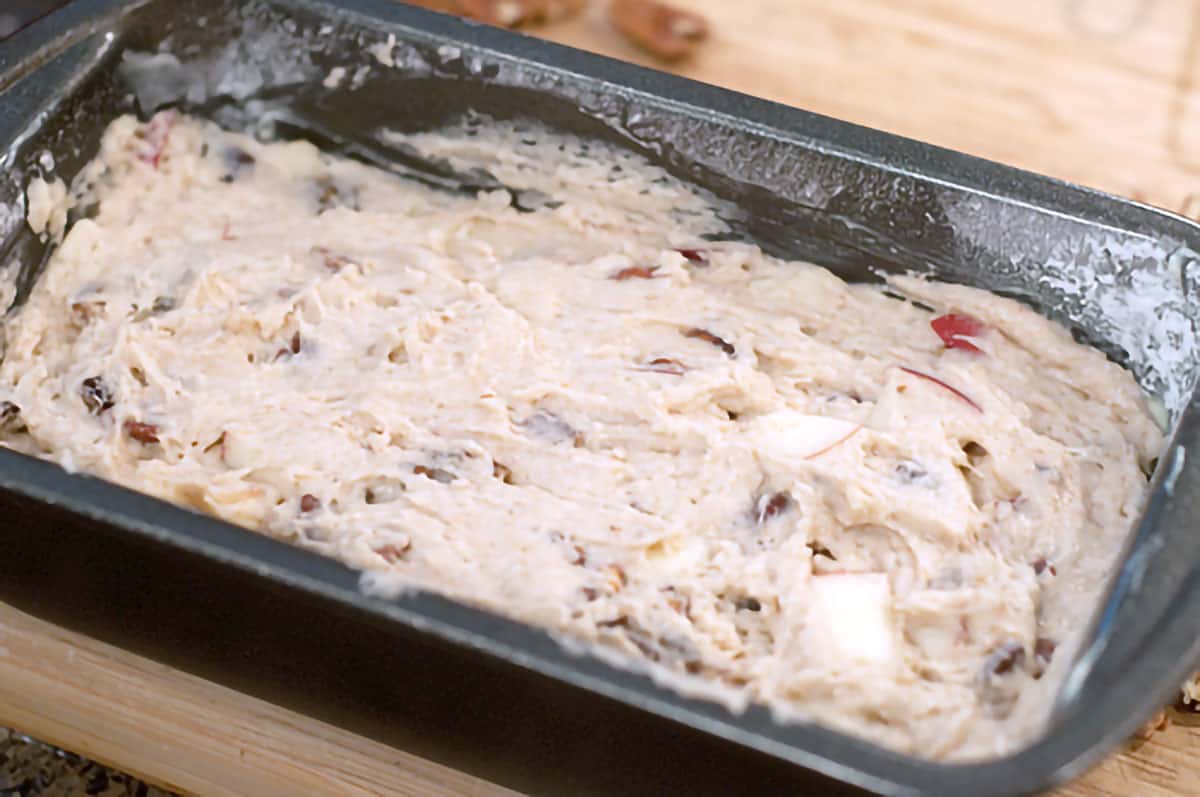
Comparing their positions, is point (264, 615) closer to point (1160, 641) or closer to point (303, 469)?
point (303, 469)

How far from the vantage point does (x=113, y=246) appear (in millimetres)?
1581

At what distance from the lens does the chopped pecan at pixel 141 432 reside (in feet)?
4.53

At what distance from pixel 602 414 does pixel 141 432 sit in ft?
1.54

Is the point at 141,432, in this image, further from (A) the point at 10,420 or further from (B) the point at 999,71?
(B) the point at 999,71

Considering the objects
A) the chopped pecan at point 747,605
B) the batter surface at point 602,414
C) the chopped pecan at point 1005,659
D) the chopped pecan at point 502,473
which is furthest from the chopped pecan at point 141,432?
the chopped pecan at point 1005,659

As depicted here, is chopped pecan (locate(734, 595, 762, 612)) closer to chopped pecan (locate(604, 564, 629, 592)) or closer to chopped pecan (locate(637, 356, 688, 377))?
chopped pecan (locate(604, 564, 629, 592))

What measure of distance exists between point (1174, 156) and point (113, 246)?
57.8 inches

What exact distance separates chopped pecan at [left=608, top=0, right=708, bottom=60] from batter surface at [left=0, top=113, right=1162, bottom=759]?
1.69 ft

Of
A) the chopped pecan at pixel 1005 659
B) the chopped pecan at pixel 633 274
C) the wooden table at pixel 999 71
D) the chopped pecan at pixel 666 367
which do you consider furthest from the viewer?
the wooden table at pixel 999 71

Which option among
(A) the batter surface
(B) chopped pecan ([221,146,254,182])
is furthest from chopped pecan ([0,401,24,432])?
(B) chopped pecan ([221,146,254,182])

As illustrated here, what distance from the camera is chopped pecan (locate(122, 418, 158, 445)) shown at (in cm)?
138

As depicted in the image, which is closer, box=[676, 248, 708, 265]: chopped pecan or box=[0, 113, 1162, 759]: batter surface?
box=[0, 113, 1162, 759]: batter surface

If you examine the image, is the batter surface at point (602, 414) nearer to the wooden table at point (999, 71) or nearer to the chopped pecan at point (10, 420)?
the chopped pecan at point (10, 420)

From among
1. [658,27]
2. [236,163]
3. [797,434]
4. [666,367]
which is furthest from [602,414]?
[658,27]
